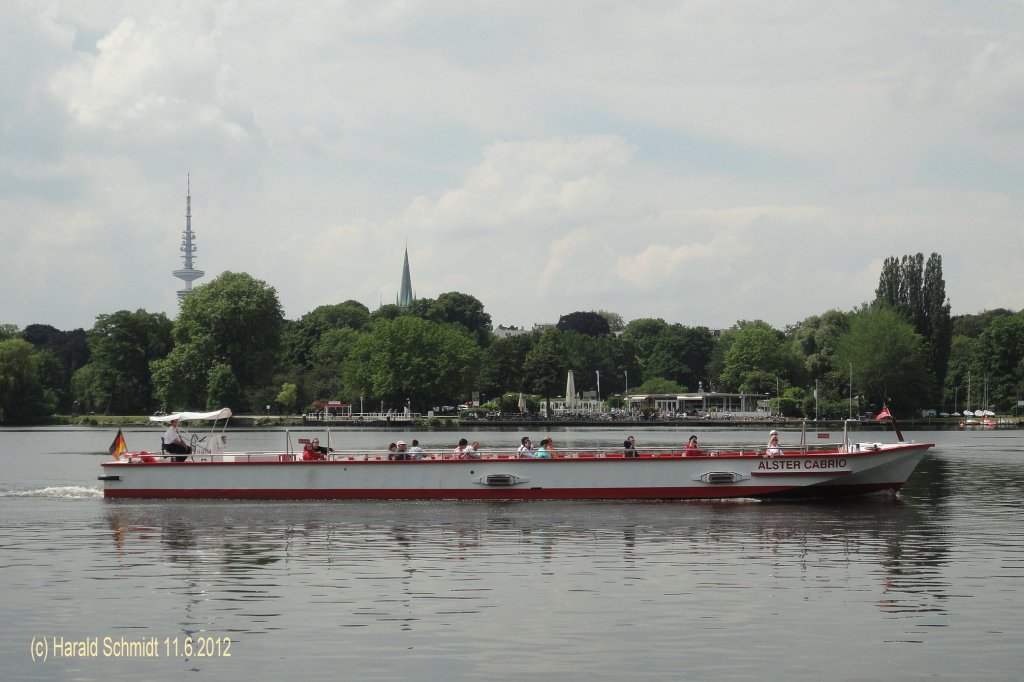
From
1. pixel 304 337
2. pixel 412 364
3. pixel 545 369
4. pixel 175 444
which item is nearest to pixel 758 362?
pixel 545 369

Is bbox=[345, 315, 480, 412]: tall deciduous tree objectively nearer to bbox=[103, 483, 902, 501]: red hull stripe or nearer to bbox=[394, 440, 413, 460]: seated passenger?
bbox=[103, 483, 902, 501]: red hull stripe

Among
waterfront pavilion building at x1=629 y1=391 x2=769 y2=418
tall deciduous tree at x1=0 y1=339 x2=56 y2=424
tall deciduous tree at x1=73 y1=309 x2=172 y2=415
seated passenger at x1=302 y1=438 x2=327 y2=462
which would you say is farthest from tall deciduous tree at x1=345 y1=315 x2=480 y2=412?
seated passenger at x1=302 y1=438 x2=327 y2=462

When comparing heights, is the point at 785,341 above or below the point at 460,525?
above

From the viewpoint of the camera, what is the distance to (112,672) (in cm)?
1677

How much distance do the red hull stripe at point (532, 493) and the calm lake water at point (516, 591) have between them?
17.7 inches

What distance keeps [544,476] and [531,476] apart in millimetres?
408

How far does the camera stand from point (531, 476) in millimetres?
38469

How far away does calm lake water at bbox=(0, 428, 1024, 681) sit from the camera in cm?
1711

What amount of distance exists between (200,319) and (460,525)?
120640 mm

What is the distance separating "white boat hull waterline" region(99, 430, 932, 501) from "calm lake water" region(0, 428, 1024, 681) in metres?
0.66

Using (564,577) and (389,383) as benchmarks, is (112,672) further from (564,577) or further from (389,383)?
(389,383)

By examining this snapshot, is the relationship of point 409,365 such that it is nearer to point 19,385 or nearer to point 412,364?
point 412,364

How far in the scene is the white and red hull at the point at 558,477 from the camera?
3803cm

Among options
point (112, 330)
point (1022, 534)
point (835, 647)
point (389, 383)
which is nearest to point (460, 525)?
point (1022, 534)
